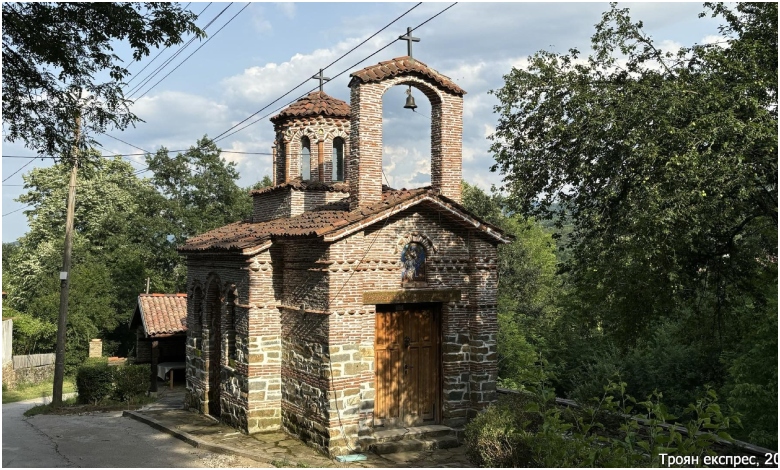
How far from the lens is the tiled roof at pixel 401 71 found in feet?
42.3

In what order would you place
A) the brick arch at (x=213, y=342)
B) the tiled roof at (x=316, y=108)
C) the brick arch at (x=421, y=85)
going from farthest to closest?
the tiled roof at (x=316, y=108)
the brick arch at (x=213, y=342)
the brick arch at (x=421, y=85)

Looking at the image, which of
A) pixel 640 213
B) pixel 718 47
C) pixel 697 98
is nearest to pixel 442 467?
pixel 640 213

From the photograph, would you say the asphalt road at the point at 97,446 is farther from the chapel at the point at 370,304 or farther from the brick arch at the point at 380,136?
the brick arch at the point at 380,136

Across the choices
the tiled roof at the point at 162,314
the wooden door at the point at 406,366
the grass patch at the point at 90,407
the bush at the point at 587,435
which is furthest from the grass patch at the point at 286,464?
the tiled roof at the point at 162,314

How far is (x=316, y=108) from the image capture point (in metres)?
16.8

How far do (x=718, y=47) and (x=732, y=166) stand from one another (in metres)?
2.94

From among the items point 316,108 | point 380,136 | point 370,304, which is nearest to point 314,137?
point 316,108

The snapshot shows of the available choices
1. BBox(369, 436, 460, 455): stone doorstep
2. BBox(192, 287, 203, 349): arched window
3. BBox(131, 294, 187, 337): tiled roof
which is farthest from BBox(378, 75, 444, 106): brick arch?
BBox(131, 294, 187, 337): tiled roof

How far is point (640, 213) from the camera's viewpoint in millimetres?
10758

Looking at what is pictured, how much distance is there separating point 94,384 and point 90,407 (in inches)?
43.8

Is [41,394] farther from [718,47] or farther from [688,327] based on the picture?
[718,47]

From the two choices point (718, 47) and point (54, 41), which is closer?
point (54, 41)

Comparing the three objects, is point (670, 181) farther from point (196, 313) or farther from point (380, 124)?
point (196, 313)

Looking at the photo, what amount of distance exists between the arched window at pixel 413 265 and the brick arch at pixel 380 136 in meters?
1.16
